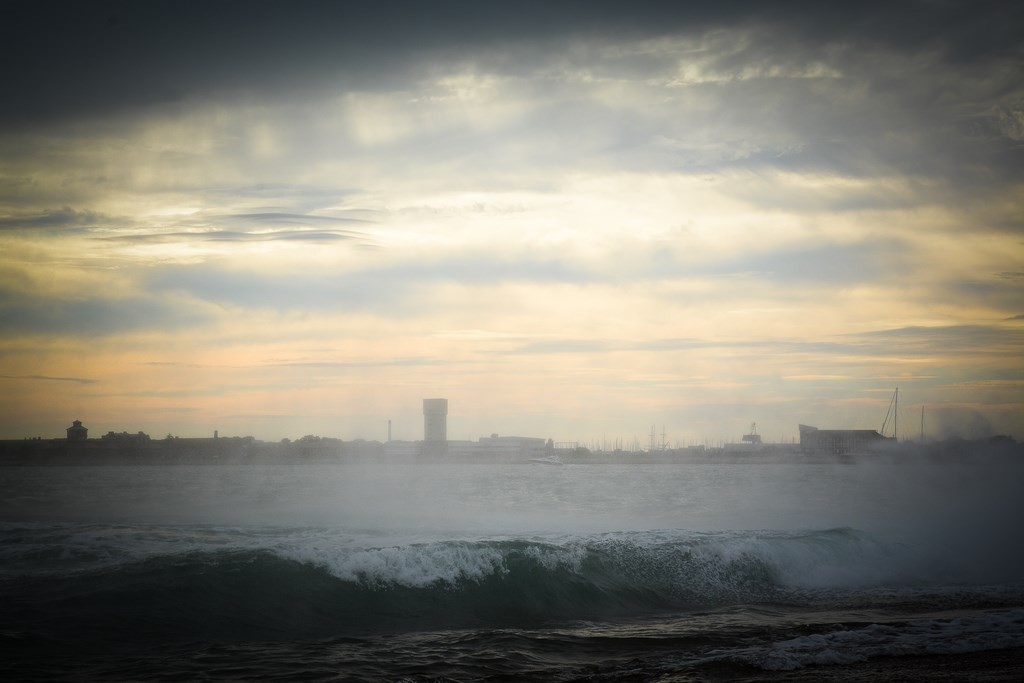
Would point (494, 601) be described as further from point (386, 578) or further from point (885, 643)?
point (885, 643)

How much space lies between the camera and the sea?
11.6 metres

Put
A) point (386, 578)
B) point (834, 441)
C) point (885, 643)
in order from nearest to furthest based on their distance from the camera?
point (885, 643) → point (386, 578) → point (834, 441)

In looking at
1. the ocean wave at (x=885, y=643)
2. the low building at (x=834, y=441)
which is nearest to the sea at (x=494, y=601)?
the ocean wave at (x=885, y=643)

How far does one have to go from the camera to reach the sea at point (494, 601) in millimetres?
11586

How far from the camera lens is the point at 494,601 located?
54.3ft

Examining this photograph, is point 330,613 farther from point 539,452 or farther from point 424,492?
point 539,452

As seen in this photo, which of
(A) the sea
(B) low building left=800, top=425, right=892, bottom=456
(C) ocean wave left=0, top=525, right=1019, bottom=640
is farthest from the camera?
(B) low building left=800, top=425, right=892, bottom=456

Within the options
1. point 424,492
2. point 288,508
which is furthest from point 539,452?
point 288,508

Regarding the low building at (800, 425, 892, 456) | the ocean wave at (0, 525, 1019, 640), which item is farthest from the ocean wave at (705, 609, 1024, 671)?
the low building at (800, 425, 892, 456)

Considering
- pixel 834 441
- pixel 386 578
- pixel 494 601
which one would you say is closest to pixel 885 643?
pixel 494 601

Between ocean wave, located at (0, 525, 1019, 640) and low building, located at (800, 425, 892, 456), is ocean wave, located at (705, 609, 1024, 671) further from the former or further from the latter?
low building, located at (800, 425, 892, 456)

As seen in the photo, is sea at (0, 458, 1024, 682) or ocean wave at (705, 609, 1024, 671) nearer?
sea at (0, 458, 1024, 682)

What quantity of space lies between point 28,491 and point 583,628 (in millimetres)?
44628

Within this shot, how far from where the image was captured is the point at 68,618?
13477 mm
